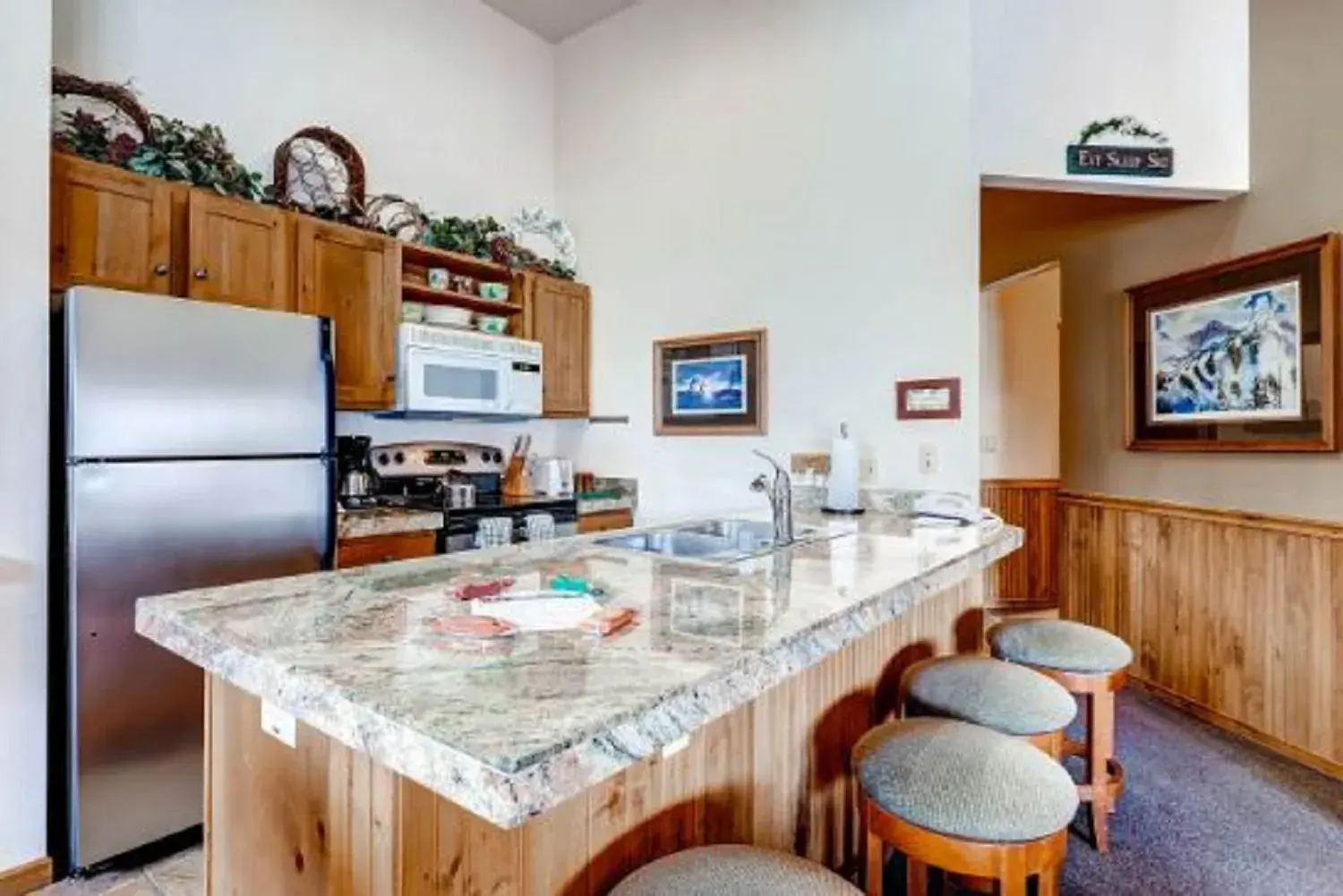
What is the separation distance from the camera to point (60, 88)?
229 centimetres

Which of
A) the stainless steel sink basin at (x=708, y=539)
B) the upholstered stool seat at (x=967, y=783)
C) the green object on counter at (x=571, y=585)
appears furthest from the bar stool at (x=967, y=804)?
the stainless steel sink basin at (x=708, y=539)

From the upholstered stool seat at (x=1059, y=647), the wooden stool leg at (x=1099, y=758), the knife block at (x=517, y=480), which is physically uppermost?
the knife block at (x=517, y=480)

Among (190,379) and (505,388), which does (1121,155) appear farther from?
(190,379)

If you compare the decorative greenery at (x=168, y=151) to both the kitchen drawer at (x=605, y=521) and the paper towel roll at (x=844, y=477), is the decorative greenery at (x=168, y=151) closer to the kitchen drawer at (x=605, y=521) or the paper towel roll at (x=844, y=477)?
the kitchen drawer at (x=605, y=521)

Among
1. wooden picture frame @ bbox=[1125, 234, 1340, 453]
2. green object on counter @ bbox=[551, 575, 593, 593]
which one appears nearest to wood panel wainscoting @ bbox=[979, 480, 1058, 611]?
wooden picture frame @ bbox=[1125, 234, 1340, 453]

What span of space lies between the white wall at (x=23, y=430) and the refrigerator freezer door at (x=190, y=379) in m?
0.11

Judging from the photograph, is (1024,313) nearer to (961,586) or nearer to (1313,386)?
(1313,386)

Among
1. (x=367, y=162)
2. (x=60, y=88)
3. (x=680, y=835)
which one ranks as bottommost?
(x=680, y=835)

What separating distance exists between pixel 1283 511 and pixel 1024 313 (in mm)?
2671

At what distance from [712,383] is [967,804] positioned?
2522 mm

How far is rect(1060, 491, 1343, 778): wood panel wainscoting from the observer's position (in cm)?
267

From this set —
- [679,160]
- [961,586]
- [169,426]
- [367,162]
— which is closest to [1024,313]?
[679,160]

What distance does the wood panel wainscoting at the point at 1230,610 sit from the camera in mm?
2668

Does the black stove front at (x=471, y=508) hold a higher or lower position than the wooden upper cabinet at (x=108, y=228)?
lower
